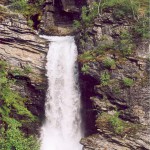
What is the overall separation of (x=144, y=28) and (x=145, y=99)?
19.3 feet

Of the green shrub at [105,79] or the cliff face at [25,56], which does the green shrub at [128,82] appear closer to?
the green shrub at [105,79]

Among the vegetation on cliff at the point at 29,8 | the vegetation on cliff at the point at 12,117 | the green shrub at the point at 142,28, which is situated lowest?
the vegetation on cliff at the point at 12,117

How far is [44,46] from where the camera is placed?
29656mm

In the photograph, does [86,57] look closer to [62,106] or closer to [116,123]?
[62,106]

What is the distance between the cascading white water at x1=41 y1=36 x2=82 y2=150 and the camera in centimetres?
2708

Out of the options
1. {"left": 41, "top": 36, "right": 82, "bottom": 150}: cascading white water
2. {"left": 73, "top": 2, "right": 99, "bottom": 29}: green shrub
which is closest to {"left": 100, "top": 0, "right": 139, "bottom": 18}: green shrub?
{"left": 73, "top": 2, "right": 99, "bottom": 29}: green shrub

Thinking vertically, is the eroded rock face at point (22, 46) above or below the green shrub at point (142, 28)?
below

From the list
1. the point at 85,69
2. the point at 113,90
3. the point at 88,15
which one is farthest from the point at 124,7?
the point at 113,90

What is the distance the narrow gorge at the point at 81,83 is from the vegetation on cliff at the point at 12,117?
0.07 metres

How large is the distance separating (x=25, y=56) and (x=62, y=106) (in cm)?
533

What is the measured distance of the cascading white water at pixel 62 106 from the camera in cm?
2708

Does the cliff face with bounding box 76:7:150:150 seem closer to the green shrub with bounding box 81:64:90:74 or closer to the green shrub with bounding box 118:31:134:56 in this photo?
the green shrub with bounding box 81:64:90:74

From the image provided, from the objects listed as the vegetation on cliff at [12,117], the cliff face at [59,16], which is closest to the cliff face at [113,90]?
the vegetation on cliff at [12,117]

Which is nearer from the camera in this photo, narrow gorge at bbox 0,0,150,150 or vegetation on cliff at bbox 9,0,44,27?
narrow gorge at bbox 0,0,150,150
